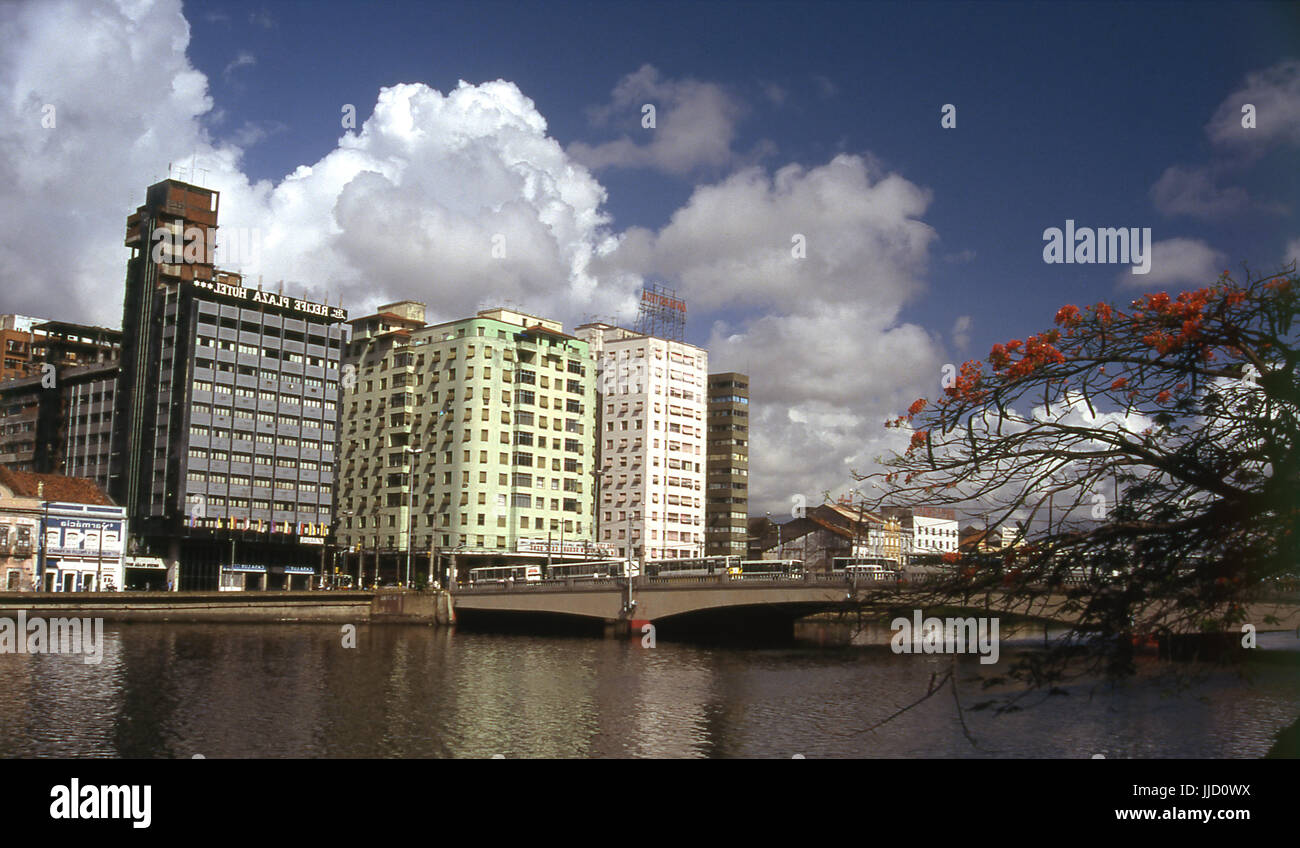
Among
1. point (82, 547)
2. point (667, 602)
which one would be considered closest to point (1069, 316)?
point (667, 602)

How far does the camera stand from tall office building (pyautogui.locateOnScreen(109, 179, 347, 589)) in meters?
124

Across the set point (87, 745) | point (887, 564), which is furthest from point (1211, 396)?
point (887, 564)

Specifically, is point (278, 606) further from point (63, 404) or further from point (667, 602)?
point (63, 404)

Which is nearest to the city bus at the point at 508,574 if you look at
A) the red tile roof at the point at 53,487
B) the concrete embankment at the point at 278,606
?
the concrete embankment at the point at 278,606

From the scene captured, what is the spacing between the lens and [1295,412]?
9797 millimetres

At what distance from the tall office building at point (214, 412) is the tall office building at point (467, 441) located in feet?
26.1

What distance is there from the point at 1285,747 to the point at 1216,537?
7.92ft

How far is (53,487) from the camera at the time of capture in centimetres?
11075

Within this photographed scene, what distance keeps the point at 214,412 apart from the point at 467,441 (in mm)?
29252

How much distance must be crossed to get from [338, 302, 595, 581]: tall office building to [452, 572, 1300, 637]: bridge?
3549 centimetres

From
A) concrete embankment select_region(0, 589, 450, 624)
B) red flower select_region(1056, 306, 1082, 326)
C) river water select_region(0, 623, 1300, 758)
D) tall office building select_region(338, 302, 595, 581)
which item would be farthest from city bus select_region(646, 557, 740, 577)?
red flower select_region(1056, 306, 1082, 326)

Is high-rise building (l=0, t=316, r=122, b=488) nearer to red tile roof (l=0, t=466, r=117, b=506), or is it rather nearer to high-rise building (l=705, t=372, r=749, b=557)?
red tile roof (l=0, t=466, r=117, b=506)

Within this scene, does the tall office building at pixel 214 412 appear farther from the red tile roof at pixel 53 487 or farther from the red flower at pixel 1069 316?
the red flower at pixel 1069 316

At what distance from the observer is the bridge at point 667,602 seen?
7406cm
